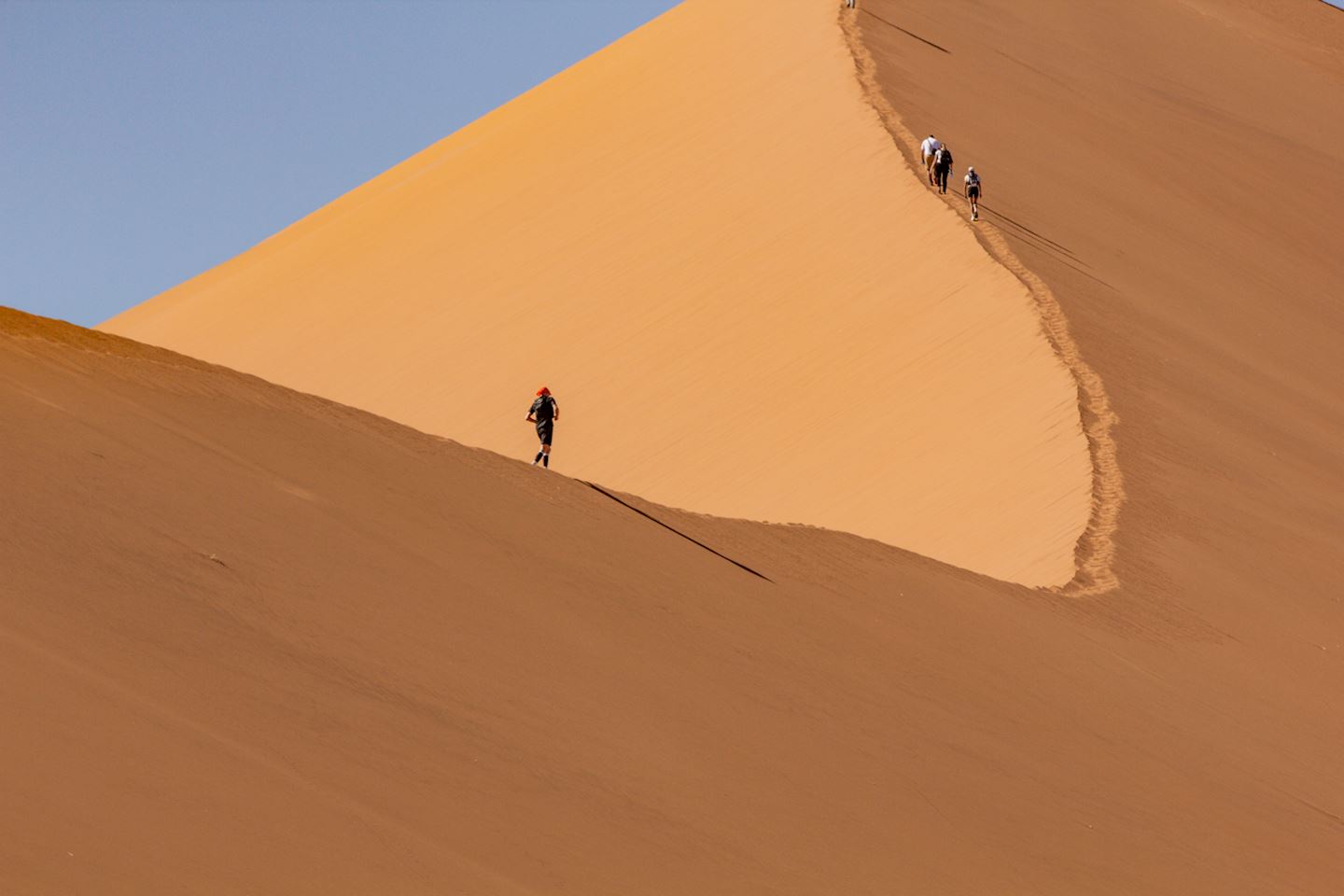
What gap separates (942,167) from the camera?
20922 millimetres

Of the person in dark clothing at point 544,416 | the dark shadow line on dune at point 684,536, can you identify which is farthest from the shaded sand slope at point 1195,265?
the person in dark clothing at point 544,416

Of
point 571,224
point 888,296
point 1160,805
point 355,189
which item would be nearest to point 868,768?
point 1160,805

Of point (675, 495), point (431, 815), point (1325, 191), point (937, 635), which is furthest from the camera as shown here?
point (1325, 191)

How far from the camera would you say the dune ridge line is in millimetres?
13523

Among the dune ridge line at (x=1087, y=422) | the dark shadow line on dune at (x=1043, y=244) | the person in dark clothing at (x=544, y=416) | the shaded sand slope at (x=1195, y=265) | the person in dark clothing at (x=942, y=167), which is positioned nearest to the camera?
the dune ridge line at (x=1087, y=422)

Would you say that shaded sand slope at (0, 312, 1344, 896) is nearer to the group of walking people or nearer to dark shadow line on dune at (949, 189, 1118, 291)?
dark shadow line on dune at (949, 189, 1118, 291)

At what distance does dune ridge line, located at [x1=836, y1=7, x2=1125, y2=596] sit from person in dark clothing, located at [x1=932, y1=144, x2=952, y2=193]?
1.70ft

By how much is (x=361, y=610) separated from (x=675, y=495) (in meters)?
10.0

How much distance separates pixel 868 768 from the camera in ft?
28.4

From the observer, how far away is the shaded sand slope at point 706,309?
654 inches

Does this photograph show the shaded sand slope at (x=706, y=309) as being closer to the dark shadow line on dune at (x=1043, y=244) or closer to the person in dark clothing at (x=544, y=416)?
the dark shadow line on dune at (x=1043, y=244)

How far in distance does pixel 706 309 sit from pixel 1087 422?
6.34 meters

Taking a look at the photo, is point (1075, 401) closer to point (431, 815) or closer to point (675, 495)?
point (675, 495)

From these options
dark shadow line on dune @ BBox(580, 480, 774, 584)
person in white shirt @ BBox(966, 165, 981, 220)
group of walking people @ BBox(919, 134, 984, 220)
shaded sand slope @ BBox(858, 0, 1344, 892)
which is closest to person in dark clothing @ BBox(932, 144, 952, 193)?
group of walking people @ BBox(919, 134, 984, 220)
